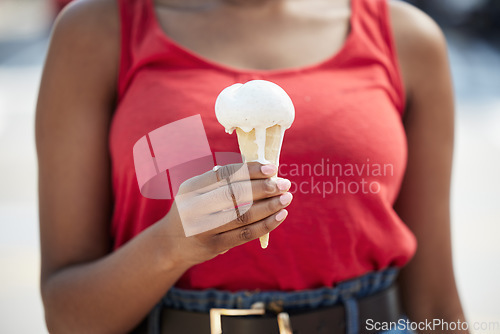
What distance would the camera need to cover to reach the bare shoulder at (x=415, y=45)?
43.1 inches

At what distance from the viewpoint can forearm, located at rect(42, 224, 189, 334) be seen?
2.87ft

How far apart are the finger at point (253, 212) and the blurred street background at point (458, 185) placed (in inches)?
19.3

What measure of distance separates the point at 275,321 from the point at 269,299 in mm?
41

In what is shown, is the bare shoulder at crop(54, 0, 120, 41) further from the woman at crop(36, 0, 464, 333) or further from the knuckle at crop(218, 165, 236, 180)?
the knuckle at crop(218, 165, 236, 180)

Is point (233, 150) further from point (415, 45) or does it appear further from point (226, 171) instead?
point (415, 45)

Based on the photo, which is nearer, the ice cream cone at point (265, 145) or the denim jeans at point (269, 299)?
the ice cream cone at point (265, 145)

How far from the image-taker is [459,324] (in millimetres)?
1092

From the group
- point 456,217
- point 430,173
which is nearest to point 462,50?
point 456,217

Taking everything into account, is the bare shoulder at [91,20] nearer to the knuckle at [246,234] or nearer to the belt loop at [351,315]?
the knuckle at [246,234]

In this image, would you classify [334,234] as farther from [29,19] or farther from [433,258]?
[29,19]

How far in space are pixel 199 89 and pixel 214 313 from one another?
336 mm

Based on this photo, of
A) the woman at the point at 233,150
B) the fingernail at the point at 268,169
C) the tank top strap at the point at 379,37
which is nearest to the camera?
the fingernail at the point at 268,169

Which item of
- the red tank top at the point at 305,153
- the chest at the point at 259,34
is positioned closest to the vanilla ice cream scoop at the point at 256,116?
the red tank top at the point at 305,153

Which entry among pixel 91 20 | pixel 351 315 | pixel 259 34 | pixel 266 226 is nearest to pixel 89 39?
pixel 91 20
